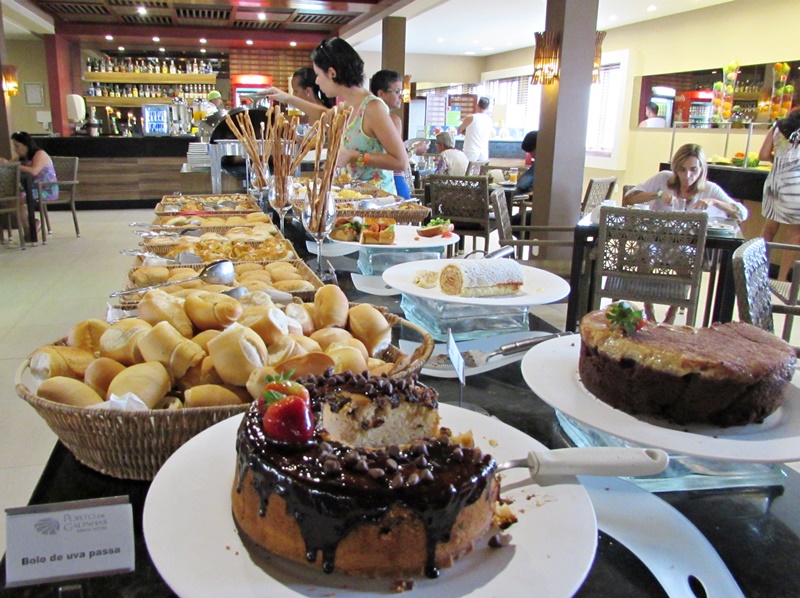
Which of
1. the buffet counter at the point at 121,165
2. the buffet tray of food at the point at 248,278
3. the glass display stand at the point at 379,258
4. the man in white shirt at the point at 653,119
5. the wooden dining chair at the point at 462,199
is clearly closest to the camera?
the buffet tray of food at the point at 248,278

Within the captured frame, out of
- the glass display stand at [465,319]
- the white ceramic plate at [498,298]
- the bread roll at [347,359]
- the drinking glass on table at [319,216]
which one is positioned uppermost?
the drinking glass on table at [319,216]

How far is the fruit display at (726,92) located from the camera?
23.7 feet

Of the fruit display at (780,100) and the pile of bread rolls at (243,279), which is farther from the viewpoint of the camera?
the fruit display at (780,100)

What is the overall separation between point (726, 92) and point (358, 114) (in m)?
6.07

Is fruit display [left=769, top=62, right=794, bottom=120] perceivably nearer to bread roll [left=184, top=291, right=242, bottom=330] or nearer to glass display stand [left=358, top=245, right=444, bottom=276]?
glass display stand [left=358, top=245, right=444, bottom=276]

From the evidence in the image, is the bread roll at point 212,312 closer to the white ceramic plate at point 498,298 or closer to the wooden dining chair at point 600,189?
the white ceramic plate at point 498,298

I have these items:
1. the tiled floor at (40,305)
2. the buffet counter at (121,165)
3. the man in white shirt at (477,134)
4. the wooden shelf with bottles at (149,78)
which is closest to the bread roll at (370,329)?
the tiled floor at (40,305)

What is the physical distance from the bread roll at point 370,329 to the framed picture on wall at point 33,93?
16485mm

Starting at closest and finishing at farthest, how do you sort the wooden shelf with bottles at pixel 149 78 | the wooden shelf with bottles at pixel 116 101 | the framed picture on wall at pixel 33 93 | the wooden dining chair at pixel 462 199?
the wooden dining chair at pixel 462 199, the wooden shelf with bottles at pixel 116 101, the wooden shelf with bottles at pixel 149 78, the framed picture on wall at pixel 33 93

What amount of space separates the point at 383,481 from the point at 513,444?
211 mm

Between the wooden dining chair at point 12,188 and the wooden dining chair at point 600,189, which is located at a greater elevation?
the wooden dining chair at point 600,189

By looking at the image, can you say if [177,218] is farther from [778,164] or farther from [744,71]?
[744,71]

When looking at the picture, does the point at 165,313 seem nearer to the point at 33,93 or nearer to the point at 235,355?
the point at 235,355

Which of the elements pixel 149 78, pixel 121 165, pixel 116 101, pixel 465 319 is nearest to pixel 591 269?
pixel 465 319
